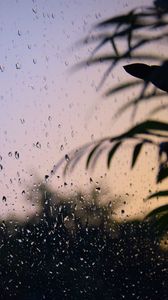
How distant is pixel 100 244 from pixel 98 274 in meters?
0.16

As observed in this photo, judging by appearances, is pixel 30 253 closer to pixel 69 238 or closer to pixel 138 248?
pixel 69 238

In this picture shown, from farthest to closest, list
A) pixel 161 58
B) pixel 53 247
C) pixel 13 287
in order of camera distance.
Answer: pixel 53 247 → pixel 13 287 → pixel 161 58

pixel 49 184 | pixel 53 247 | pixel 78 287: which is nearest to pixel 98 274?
pixel 78 287

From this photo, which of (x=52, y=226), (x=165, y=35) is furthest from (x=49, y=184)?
(x=165, y=35)

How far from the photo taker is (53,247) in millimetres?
2115

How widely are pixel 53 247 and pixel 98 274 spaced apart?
0.28 meters

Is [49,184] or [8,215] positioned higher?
[49,184]

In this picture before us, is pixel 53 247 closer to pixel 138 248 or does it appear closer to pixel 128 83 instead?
pixel 138 248

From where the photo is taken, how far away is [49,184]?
2.11 metres

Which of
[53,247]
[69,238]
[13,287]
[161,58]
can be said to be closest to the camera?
[161,58]

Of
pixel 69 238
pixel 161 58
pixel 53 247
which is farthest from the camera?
pixel 53 247

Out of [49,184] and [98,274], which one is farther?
[49,184]

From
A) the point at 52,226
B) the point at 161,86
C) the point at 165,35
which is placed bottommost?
the point at 161,86

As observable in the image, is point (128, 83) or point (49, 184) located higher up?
point (49, 184)
